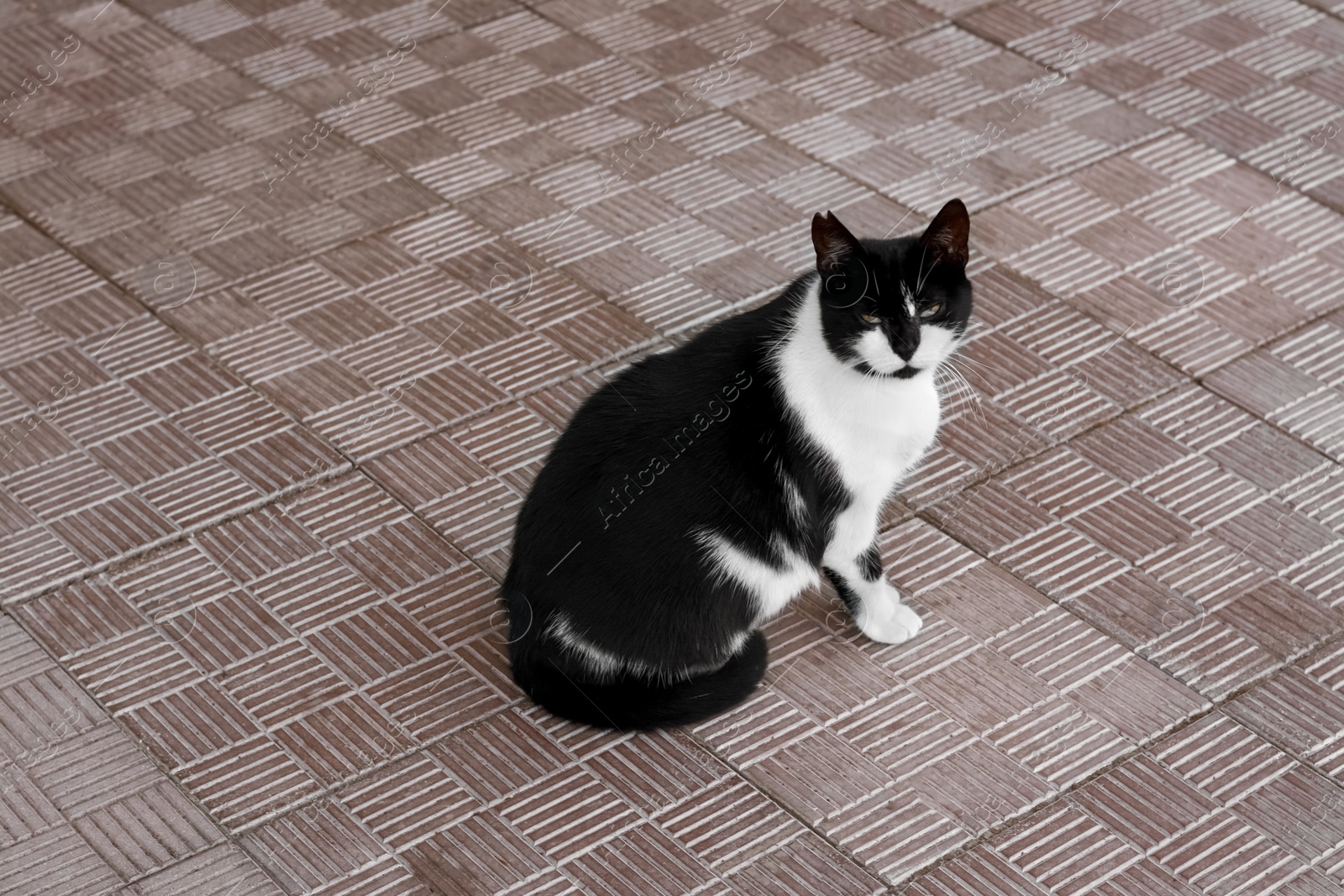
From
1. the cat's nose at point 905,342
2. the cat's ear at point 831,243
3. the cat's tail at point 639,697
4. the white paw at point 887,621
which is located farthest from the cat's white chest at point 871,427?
the cat's tail at point 639,697

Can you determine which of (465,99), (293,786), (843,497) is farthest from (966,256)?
(465,99)

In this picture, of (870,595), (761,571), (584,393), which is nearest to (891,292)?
(761,571)

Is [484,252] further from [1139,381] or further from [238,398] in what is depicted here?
[1139,381]

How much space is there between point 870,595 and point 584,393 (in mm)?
1125

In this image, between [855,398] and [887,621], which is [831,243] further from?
[887,621]

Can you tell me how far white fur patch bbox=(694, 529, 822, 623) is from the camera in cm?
289

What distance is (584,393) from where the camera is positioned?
4.01 metres

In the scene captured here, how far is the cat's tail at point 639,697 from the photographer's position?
300 centimetres

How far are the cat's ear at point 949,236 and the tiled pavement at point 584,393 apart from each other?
99cm

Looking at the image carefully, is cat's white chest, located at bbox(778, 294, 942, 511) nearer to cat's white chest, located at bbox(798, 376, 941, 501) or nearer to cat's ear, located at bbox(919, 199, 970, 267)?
cat's white chest, located at bbox(798, 376, 941, 501)

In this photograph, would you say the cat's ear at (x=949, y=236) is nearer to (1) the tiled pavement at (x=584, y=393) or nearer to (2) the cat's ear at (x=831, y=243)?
(2) the cat's ear at (x=831, y=243)

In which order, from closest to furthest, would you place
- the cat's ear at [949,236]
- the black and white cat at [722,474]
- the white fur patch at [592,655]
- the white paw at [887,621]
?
the cat's ear at [949,236] < the black and white cat at [722,474] < the white fur patch at [592,655] < the white paw at [887,621]

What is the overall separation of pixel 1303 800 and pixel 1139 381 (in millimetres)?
1402

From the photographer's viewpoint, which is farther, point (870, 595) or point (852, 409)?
point (870, 595)
